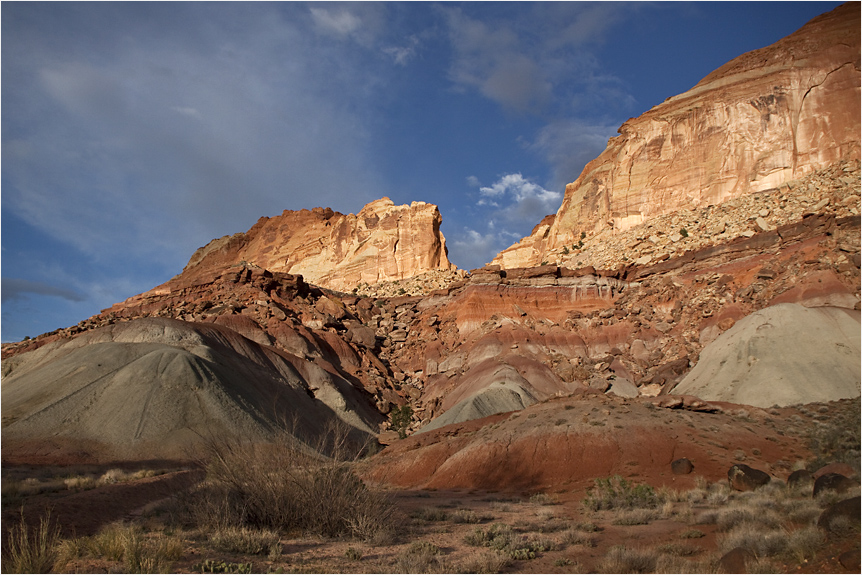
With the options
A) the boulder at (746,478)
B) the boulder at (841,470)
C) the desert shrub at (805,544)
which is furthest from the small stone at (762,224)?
the desert shrub at (805,544)

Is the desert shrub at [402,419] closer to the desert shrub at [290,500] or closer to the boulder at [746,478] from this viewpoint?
the boulder at [746,478]

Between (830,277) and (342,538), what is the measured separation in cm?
4273

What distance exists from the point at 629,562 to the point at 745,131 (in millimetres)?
70542

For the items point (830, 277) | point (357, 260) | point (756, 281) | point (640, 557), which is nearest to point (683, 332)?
point (756, 281)

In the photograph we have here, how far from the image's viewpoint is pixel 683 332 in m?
47.9

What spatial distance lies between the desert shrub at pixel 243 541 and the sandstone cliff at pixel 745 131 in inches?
2674

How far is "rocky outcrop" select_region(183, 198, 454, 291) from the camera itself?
9250 cm

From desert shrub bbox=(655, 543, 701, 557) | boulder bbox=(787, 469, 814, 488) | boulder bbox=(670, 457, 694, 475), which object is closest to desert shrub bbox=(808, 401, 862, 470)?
boulder bbox=(787, 469, 814, 488)

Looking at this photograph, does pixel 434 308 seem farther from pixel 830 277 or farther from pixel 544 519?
pixel 544 519

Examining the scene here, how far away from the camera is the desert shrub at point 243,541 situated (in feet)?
32.1

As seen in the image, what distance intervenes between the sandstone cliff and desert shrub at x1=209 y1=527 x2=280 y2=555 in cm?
6791

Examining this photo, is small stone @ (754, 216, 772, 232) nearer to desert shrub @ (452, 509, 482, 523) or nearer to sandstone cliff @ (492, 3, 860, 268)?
sandstone cliff @ (492, 3, 860, 268)

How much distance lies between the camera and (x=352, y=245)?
3890 inches

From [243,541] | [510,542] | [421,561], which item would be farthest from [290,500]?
[510,542]
